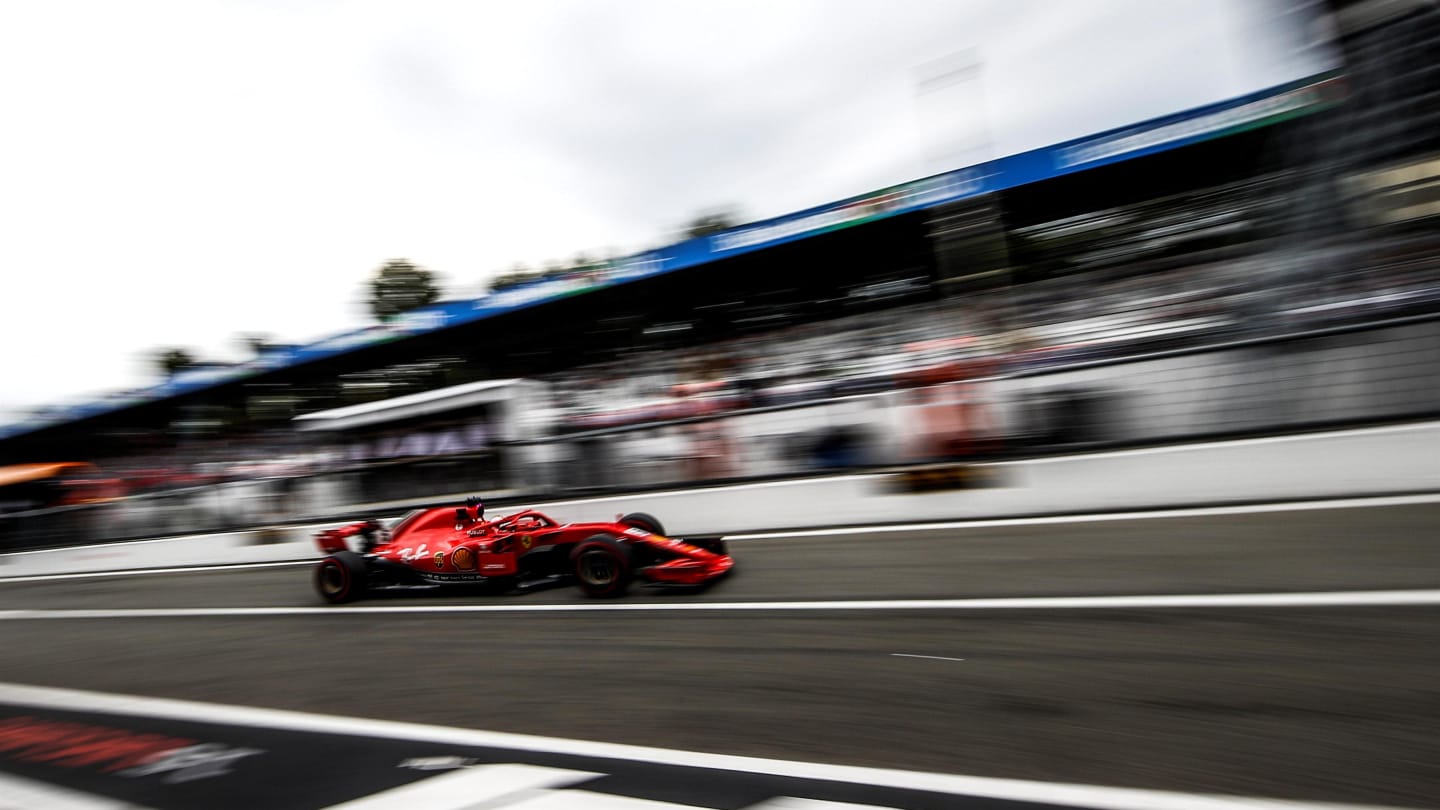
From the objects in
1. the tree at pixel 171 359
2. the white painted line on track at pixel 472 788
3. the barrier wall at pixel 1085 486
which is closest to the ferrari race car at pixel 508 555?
the barrier wall at pixel 1085 486

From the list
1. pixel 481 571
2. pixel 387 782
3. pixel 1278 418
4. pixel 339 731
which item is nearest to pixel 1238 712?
pixel 387 782

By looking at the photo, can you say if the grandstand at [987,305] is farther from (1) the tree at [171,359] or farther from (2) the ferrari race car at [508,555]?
(1) the tree at [171,359]

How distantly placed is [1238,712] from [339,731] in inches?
152

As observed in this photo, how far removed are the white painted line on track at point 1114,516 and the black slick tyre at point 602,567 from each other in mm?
2206

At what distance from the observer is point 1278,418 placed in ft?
20.1

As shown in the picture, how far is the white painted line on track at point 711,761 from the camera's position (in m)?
2.26

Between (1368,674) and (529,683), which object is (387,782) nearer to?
(529,683)

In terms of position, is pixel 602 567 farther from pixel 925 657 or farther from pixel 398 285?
pixel 398 285

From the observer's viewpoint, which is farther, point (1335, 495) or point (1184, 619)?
point (1335, 495)

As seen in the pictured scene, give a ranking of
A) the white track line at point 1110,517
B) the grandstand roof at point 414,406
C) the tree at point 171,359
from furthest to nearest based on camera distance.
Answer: the tree at point 171,359 < the grandstand roof at point 414,406 < the white track line at point 1110,517

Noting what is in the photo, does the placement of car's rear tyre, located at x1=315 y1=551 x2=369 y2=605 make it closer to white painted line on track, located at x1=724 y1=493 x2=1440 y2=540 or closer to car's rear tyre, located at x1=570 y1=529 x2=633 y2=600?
car's rear tyre, located at x1=570 y1=529 x2=633 y2=600

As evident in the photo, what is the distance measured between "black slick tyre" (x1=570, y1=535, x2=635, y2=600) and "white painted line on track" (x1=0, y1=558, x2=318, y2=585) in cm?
714

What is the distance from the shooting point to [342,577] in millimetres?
7371

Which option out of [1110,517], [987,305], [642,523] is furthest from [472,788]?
[987,305]
